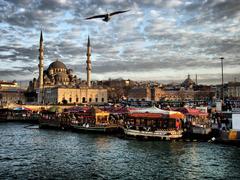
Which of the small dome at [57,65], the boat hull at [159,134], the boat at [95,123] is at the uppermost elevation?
the small dome at [57,65]

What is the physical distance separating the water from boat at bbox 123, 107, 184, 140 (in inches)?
59.9

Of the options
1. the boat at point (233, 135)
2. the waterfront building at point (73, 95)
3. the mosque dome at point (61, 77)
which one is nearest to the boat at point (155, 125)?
the boat at point (233, 135)

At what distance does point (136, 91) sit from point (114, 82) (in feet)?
94.1

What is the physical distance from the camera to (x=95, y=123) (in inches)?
1428

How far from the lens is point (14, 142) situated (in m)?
28.2

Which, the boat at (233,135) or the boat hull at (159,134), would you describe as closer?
the boat at (233,135)

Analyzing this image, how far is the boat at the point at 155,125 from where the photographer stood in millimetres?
28172

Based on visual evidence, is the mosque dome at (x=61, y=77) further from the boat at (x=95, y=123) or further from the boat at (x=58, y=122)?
the boat at (x=95, y=123)

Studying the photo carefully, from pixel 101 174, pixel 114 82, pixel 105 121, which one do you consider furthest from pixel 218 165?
pixel 114 82

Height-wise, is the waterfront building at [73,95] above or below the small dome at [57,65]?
below

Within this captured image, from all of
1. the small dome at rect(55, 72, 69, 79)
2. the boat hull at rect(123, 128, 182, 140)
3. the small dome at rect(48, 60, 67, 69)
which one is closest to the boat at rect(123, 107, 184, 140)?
the boat hull at rect(123, 128, 182, 140)

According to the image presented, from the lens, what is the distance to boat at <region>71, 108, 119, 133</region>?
34.4 m

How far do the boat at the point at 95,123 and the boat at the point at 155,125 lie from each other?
3.21m

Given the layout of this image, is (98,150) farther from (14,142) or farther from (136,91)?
(136,91)
